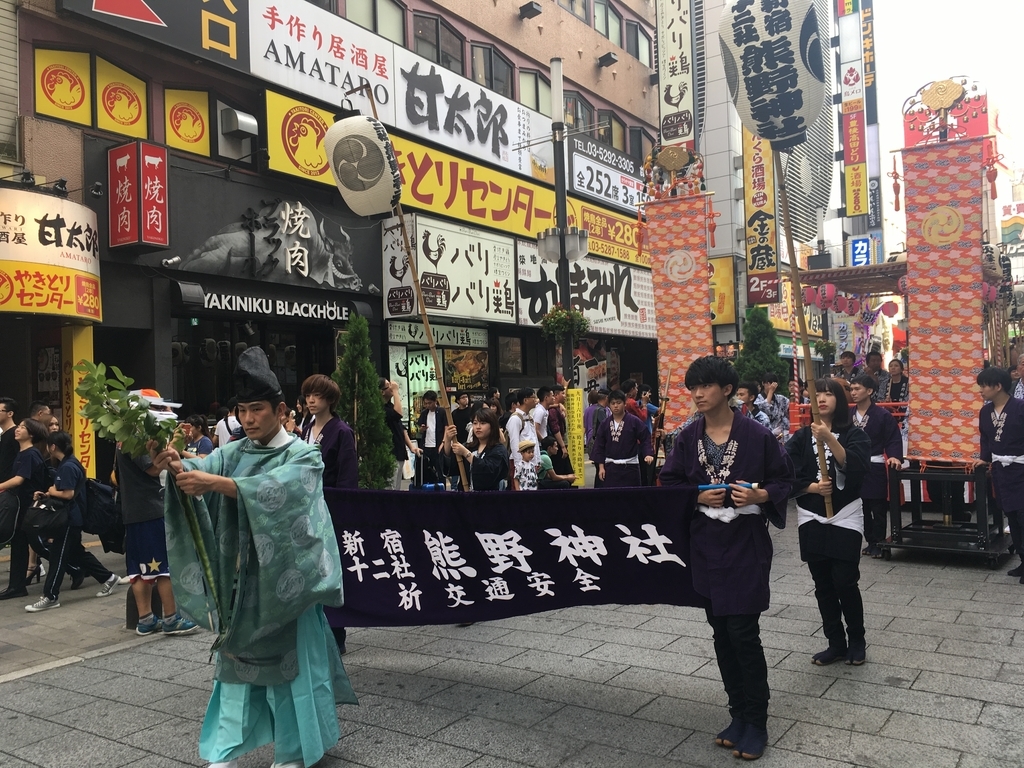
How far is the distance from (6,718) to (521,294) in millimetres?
14954

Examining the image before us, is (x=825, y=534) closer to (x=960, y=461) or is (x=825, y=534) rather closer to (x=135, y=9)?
(x=960, y=461)

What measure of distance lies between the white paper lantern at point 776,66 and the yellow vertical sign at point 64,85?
9055mm

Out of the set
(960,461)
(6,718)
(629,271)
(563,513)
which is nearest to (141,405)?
(563,513)

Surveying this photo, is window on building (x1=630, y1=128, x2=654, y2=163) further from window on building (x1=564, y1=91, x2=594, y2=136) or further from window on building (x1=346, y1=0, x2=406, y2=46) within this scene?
window on building (x1=346, y1=0, x2=406, y2=46)

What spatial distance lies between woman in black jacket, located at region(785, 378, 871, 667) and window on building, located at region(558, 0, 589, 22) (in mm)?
20605

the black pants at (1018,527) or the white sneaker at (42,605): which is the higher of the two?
the black pants at (1018,527)

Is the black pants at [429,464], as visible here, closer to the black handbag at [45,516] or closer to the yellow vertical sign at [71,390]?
the yellow vertical sign at [71,390]

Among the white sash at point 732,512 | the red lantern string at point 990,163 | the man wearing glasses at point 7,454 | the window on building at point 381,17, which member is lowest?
the white sash at point 732,512

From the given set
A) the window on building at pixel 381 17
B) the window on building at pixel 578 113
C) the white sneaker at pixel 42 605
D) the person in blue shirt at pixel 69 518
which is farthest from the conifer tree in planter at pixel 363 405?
the window on building at pixel 578 113

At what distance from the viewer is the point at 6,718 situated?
4.50 m

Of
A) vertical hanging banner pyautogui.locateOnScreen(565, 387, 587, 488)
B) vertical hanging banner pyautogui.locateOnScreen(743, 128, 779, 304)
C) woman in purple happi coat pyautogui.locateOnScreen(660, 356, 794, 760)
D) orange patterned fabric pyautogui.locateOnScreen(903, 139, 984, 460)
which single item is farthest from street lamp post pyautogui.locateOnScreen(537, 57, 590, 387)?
vertical hanging banner pyautogui.locateOnScreen(743, 128, 779, 304)

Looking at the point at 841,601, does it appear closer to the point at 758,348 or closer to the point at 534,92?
the point at 758,348

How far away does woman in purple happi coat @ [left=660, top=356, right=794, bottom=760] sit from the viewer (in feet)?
A: 12.1

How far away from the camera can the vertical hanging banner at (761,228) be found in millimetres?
25250
